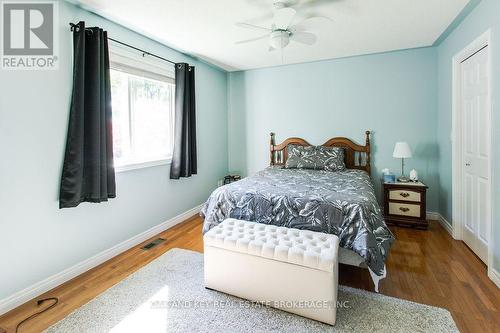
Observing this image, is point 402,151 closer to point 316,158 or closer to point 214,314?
point 316,158

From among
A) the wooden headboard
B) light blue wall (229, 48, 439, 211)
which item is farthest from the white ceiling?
the wooden headboard

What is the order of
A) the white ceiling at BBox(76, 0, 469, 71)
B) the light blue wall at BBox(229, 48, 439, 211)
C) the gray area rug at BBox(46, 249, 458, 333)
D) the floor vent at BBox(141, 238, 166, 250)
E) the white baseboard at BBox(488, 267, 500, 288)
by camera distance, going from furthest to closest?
the light blue wall at BBox(229, 48, 439, 211) → the floor vent at BBox(141, 238, 166, 250) → the white ceiling at BBox(76, 0, 469, 71) → the white baseboard at BBox(488, 267, 500, 288) → the gray area rug at BBox(46, 249, 458, 333)

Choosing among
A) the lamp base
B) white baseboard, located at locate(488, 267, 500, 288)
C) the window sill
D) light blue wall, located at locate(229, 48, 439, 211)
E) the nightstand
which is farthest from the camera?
light blue wall, located at locate(229, 48, 439, 211)

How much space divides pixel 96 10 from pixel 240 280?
2730mm

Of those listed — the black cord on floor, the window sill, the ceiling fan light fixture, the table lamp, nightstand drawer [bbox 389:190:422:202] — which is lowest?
the black cord on floor

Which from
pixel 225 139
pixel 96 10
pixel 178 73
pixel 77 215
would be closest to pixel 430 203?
pixel 225 139

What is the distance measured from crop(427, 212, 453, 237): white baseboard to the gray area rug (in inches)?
71.6

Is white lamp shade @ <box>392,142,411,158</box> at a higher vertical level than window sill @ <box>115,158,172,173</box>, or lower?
higher

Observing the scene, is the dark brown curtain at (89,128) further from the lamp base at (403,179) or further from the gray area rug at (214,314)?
the lamp base at (403,179)

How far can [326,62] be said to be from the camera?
4180mm

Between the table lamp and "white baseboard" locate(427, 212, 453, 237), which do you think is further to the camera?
the table lamp

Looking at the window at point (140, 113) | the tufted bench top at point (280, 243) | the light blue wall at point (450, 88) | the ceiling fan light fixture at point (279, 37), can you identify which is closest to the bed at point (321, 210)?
the tufted bench top at point (280, 243)

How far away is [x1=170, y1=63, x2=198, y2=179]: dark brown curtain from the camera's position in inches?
140

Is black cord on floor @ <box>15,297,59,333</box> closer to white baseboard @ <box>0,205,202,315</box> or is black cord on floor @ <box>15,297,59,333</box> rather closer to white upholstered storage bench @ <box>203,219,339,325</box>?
white baseboard @ <box>0,205,202,315</box>
